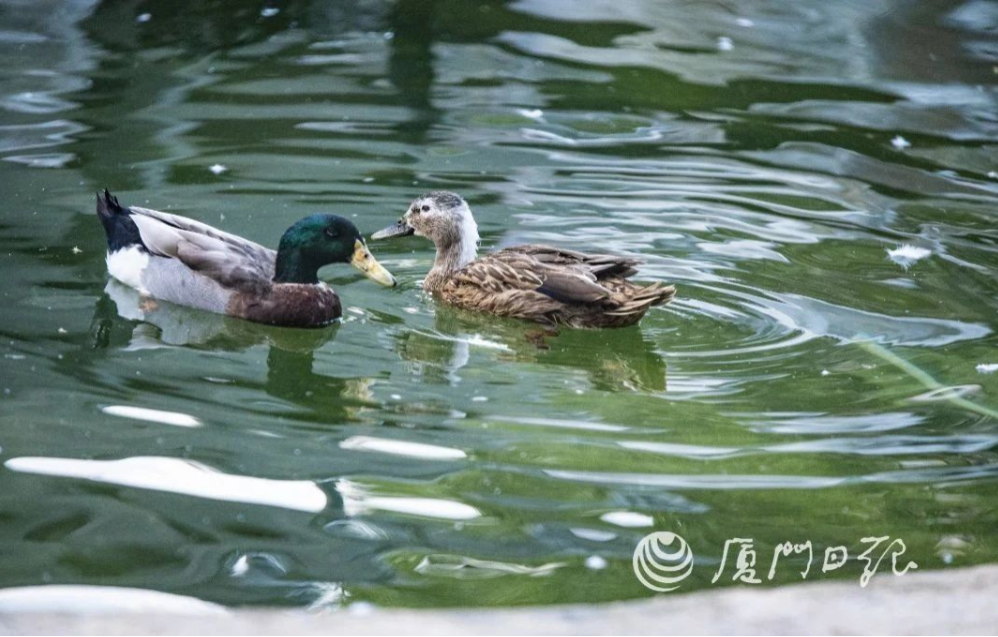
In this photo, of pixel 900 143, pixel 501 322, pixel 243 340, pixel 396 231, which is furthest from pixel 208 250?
pixel 900 143

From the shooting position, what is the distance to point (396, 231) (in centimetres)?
855

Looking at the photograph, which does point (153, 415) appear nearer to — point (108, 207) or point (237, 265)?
point (237, 265)

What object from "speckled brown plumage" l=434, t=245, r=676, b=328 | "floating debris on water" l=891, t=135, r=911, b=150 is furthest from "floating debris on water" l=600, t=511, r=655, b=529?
"floating debris on water" l=891, t=135, r=911, b=150

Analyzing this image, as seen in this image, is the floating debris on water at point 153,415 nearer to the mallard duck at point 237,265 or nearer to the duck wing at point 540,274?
the mallard duck at point 237,265

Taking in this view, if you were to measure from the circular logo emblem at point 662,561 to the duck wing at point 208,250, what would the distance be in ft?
10.7

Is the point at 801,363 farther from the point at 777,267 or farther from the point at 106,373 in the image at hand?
the point at 106,373

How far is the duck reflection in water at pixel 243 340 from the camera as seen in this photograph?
6.52 meters

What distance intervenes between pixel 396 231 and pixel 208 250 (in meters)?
1.20

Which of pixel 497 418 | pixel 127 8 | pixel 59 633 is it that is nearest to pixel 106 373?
pixel 497 418

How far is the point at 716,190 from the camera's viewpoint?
973 centimetres

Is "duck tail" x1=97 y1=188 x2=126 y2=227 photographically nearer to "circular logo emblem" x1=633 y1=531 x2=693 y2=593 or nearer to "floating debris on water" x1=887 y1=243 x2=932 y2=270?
"circular logo emblem" x1=633 y1=531 x2=693 y2=593

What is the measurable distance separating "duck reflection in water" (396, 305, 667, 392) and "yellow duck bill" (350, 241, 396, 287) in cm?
34

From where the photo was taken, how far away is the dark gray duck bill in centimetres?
851

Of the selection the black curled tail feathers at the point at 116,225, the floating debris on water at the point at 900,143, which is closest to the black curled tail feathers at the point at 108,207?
the black curled tail feathers at the point at 116,225
